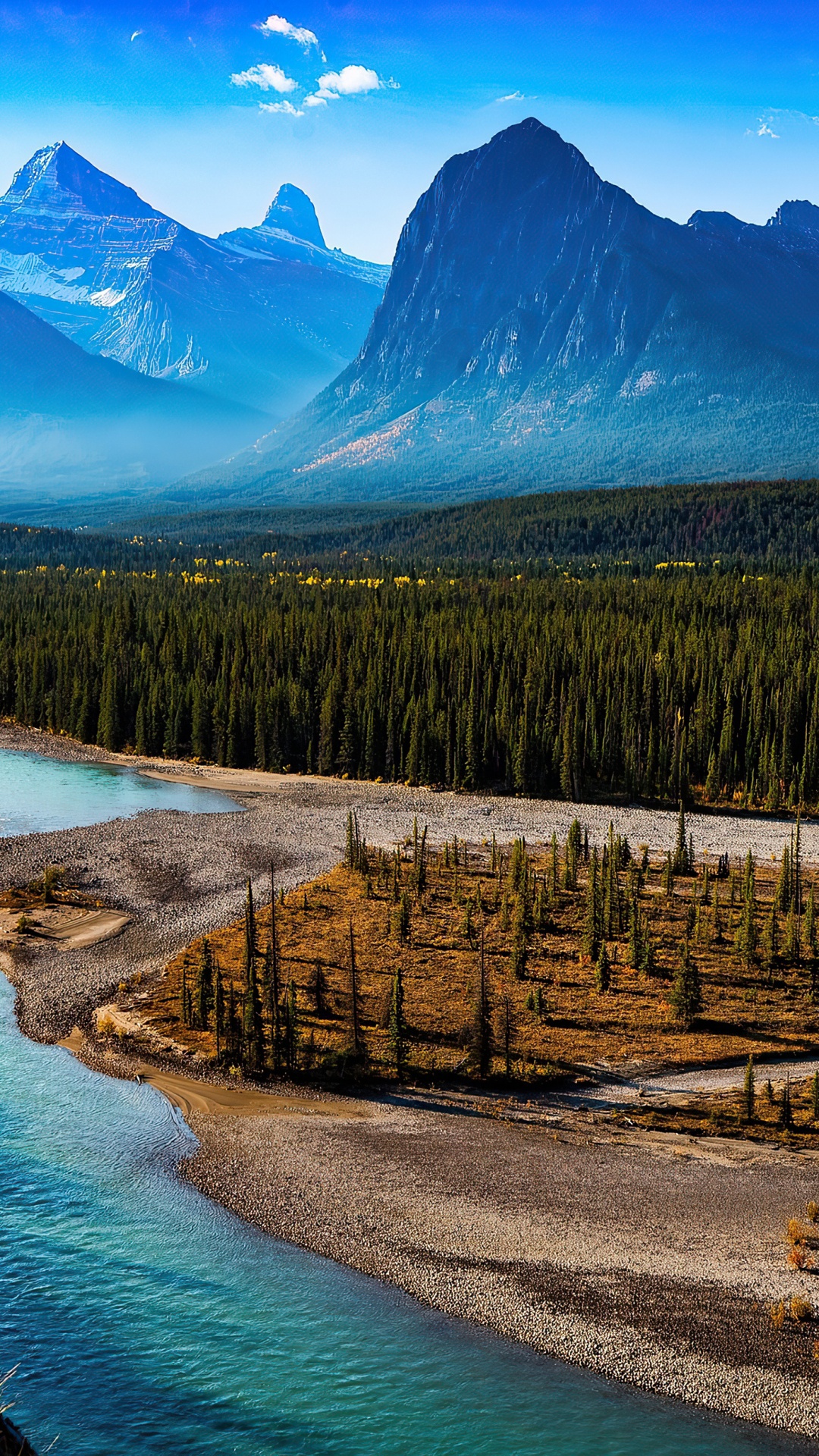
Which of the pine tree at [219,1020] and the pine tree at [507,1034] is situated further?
the pine tree at [219,1020]

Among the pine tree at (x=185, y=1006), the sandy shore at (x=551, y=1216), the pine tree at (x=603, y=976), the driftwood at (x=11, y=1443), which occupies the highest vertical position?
the driftwood at (x=11, y=1443)

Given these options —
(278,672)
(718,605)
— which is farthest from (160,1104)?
(718,605)

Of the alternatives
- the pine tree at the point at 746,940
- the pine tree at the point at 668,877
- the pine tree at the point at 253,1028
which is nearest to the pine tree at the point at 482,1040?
the pine tree at the point at 253,1028

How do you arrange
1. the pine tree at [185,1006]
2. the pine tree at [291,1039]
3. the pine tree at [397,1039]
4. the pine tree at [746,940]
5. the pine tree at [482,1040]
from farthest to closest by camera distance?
the pine tree at [746,940] < the pine tree at [185,1006] < the pine tree at [291,1039] < the pine tree at [397,1039] < the pine tree at [482,1040]

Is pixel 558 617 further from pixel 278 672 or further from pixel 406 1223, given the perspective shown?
pixel 406 1223

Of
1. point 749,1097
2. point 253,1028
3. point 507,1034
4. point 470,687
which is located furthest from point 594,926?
point 470,687

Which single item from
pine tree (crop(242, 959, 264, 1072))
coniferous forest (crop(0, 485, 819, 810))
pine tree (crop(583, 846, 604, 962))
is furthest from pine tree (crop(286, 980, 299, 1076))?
coniferous forest (crop(0, 485, 819, 810))

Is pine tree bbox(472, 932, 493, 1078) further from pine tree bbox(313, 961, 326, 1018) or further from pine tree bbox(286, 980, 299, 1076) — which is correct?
pine tree bbox(313, 961, 326, 1018)

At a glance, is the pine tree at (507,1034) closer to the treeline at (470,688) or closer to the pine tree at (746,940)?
the pine tree at (746,940)
